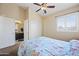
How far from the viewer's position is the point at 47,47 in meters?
1.57

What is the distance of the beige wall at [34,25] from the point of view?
1.70 metres

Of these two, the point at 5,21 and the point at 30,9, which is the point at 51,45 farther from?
the point at 5,21

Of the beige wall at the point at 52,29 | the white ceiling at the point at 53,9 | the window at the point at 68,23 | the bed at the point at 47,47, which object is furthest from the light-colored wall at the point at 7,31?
the window at the point at 68,23

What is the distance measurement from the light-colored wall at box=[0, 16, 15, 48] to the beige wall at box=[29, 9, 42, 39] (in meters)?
0.27

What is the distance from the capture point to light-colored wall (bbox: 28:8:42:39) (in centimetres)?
170

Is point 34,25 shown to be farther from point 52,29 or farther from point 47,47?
point 47,47

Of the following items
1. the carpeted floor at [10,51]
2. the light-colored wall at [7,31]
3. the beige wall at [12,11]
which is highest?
the beige wall at [12,11]

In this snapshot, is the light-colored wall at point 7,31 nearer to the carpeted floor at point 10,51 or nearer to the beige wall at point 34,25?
the carpeted floor at point 10,51

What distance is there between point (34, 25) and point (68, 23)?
51 cm

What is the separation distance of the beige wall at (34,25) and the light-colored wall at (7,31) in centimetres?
27

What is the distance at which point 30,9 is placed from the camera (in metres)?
1.67

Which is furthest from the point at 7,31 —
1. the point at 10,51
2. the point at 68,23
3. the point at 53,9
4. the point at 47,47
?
the point at 68,23

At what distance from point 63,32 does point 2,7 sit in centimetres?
96

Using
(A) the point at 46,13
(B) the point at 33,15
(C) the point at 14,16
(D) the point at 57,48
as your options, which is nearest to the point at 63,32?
(D) the point at 57,48
